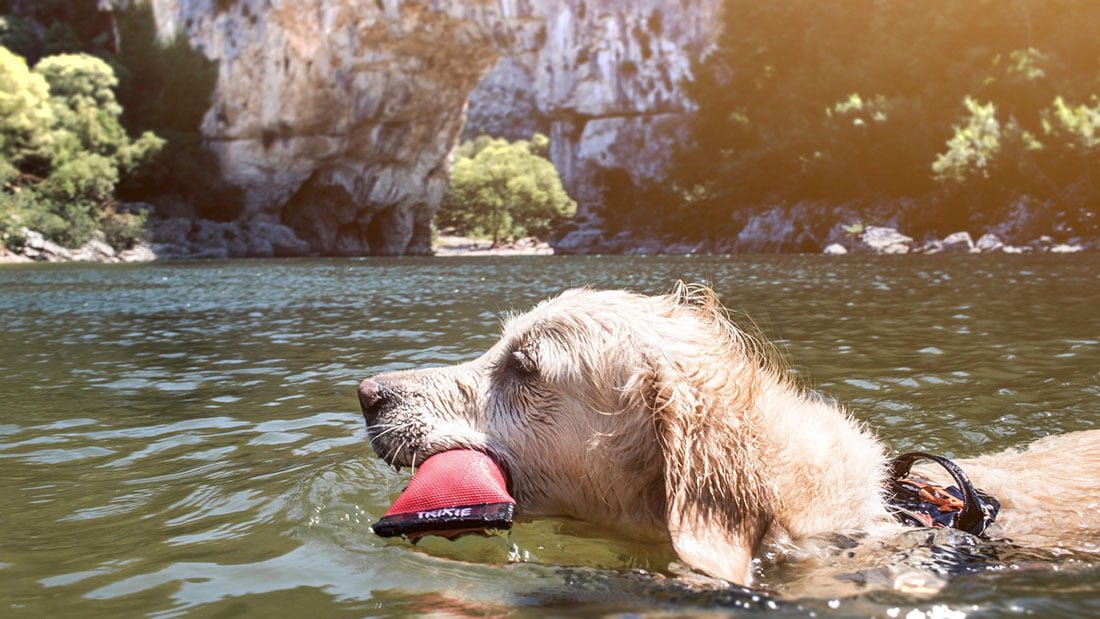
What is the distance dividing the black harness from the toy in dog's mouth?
5.43 ft

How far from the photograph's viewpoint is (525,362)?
4.11 meters

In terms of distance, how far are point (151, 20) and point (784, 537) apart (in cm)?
7397

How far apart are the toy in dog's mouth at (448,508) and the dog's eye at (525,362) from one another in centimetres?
59

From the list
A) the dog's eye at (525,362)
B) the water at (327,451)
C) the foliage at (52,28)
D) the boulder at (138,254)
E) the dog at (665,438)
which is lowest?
the boulder at (138,254)

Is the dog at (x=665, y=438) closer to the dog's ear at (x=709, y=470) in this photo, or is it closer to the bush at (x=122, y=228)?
the dog's ear at (x=709, y=470)

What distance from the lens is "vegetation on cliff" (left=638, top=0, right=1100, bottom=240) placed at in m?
55.6

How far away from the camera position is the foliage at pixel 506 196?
85.6 metres

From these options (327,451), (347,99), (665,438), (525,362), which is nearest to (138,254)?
(347,99)

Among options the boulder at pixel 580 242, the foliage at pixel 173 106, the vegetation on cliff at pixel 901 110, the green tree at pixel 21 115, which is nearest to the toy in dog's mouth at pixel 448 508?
the vegetation on cliff at pixel 901 110

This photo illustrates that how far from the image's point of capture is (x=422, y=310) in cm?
1847

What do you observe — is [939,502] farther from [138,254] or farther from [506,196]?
[506,196]

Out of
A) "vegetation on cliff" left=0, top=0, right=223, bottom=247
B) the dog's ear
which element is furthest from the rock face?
the dog's ear

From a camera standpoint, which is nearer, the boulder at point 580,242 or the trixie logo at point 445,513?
the trixie logo at point 445,513

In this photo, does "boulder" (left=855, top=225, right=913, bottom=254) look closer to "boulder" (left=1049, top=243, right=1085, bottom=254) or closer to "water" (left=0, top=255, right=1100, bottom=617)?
"boulder" (left=1049, top=243, right=1085, bottom=254)
